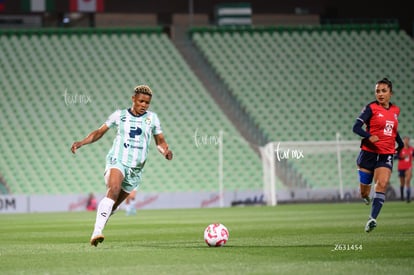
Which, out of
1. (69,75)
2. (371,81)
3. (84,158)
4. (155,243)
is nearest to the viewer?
(155,243)

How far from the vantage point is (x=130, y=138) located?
11859 millimetres

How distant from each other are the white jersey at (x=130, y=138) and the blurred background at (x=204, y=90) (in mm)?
17868

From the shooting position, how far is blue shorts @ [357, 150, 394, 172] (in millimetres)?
13719

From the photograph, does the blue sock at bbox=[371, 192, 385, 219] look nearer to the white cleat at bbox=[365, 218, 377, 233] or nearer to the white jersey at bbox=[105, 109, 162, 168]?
the white cleat at bbox=[365, 218, 377, 233]

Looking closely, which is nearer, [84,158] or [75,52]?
[84,158]

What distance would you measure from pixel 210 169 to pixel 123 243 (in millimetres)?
20475

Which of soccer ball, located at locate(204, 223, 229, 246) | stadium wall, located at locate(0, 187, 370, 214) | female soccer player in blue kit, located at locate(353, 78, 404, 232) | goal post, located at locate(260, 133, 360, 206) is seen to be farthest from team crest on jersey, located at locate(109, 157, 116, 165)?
goal post, located at locate(260, 133, 360, 206)

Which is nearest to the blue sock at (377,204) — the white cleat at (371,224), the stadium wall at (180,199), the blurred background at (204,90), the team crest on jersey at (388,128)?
the white cleat at (371,224)

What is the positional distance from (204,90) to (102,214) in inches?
982

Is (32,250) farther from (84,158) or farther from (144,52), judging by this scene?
(144,52)

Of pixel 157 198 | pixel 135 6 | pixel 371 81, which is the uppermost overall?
pixel 135 6

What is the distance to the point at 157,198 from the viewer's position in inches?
1198

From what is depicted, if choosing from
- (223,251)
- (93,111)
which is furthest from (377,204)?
(93,111)

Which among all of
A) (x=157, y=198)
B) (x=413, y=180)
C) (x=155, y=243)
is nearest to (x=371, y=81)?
(x=413, y=180)
